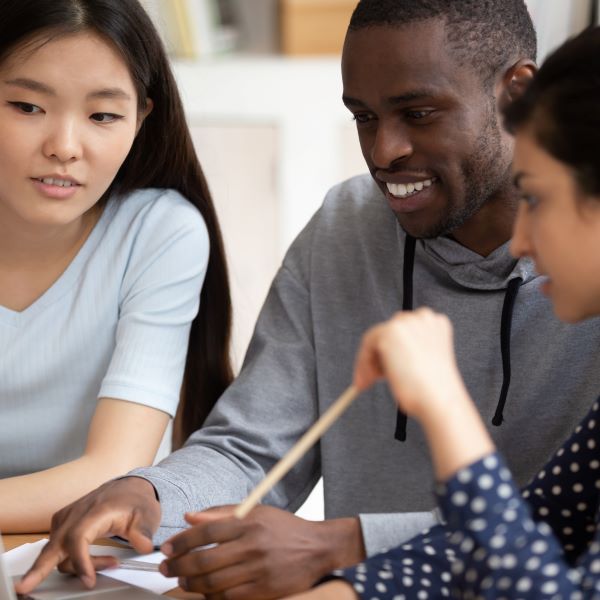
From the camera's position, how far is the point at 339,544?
101 centimetres

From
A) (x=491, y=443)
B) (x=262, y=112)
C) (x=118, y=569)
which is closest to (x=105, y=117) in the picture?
(x=118, y=569)

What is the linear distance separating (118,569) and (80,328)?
0.55 meters

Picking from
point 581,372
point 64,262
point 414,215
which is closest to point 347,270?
point 414,215

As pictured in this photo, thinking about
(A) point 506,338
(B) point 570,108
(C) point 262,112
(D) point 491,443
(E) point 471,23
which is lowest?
(D) point 491,443

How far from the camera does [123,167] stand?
1.56 m

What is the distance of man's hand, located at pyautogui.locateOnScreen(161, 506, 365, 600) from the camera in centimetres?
94

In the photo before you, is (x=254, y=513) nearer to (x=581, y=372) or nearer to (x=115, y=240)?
(x=581, y=372)

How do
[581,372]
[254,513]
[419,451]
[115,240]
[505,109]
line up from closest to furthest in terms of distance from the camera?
[505,109] < [254,513] < [581,372] < [419,451] < [115,240]

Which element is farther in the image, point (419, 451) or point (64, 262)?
point (64, 262)

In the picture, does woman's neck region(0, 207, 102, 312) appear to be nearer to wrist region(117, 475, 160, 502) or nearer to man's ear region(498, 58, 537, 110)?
wrist region(117, 475, 160, 502)

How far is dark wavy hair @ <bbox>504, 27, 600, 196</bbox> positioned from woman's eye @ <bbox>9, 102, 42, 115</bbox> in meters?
0.70

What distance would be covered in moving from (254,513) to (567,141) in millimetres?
439

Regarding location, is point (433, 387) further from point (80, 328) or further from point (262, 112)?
point (262, 112)

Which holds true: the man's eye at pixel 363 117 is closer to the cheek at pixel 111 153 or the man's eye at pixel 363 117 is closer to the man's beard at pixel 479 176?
the man's beard at pixel 479 176
